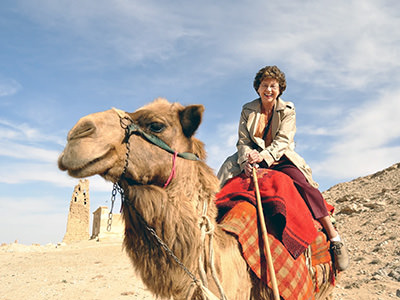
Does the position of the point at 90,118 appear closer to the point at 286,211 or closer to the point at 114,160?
the point at 114,160

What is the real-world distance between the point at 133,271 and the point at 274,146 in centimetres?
327

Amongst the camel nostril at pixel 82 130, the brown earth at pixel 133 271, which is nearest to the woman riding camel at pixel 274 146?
the camel nostril at pixel 82 130

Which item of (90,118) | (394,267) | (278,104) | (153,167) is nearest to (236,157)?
(278,104)

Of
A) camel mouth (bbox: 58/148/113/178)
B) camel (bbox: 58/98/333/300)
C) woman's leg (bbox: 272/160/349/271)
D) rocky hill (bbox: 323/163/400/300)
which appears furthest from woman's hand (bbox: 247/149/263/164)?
rocky hill (bbox: 323/163/400/300)

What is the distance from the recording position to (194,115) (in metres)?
2.77

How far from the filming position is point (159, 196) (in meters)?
2.50

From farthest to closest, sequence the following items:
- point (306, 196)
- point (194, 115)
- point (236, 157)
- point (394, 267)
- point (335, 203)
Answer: point (335, 203) → point (394, 267) → point (236, 157) → point (306, 196) → point (194, 115)

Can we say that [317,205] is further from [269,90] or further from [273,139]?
[269,90]

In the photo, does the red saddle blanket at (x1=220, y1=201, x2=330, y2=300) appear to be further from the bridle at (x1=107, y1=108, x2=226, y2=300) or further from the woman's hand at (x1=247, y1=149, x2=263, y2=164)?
the woman's hand at (x1=247, y1=149, x2=263, y2=164)

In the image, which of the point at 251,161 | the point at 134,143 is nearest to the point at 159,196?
the point at 134,143

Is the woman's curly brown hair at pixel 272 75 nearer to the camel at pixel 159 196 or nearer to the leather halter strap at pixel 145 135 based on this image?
the camel at pixel 159 196

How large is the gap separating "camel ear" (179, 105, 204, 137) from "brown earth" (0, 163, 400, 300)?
3.64 metres

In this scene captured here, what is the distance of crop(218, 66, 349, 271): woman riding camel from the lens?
3.64 m

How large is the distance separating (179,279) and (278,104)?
2.24m
